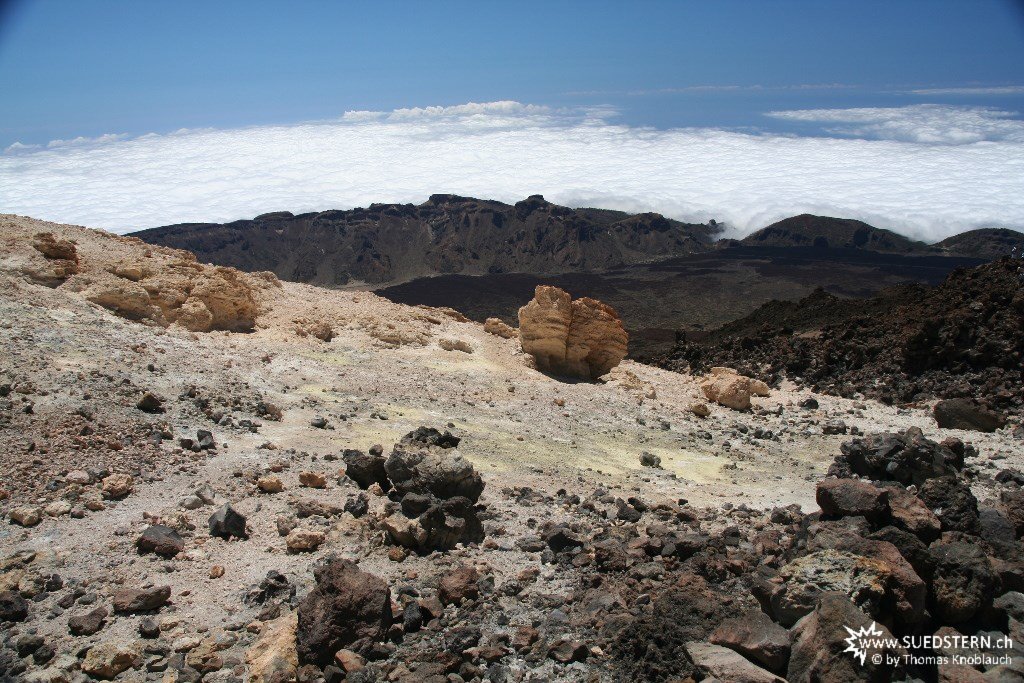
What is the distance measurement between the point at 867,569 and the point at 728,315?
67.5 metres

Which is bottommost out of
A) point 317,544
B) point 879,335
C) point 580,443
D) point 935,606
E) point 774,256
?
point 774,256

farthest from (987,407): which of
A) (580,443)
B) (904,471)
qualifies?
(580,443)

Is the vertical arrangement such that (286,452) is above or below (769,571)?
above

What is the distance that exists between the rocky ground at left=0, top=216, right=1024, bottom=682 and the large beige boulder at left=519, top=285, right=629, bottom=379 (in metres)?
6.94

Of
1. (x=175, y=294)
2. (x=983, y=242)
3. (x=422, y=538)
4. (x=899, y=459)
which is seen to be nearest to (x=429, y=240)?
(x=983, y=242)

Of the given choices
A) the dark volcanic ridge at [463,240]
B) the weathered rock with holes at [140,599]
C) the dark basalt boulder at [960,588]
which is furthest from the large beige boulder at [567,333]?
the dark volcanic ridge at [463,240]

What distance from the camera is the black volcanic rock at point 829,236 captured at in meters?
123

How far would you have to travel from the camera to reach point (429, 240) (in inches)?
5458

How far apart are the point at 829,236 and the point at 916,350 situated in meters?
120

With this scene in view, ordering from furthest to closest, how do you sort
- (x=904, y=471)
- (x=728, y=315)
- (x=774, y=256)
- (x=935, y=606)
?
(x=774, y=256) → (x=728, y=315) → (x=904, y=471) → (x=935, y=606)

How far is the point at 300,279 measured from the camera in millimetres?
122875

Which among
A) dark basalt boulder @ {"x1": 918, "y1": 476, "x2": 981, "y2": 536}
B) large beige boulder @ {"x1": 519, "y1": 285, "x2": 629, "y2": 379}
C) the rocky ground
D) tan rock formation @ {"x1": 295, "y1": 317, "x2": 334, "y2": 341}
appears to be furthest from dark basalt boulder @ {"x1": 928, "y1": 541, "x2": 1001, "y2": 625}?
large beige boulder @ {"x1": 519, "y1": 285, "x2": 629, "y2": 379}

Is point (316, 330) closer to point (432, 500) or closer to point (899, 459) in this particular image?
point (432, 500)

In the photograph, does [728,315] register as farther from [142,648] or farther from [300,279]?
[300,279]
